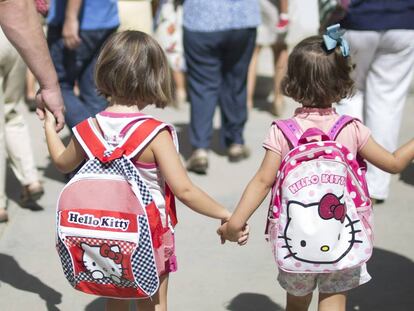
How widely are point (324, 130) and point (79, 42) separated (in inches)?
114

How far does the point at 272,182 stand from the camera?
354 centimetres

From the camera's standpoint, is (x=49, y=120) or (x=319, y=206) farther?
(x=49, y=120)

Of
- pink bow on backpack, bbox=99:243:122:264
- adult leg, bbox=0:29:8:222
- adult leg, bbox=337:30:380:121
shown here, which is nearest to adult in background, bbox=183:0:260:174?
adult leg, bbox=337:30:380:121

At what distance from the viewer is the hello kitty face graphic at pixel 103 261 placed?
11.0 ft

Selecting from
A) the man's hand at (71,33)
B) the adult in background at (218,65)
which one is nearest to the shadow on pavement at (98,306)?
the man's hand at (71,33)

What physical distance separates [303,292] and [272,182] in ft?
1.55

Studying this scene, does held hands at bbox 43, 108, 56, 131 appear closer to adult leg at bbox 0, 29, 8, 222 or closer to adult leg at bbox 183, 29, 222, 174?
adult leg at bbox 0, 29, 8, 222

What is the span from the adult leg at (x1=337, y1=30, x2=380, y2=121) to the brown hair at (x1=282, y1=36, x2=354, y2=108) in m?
1.91

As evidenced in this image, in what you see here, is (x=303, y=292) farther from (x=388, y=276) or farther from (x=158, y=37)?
(x=158, y=37)

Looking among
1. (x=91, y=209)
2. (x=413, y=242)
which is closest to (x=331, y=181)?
(x=91, y=209)

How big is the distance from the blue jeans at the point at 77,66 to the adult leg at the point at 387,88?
1.81m

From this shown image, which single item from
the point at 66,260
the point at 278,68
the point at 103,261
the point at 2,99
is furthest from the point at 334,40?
the point at 278,68

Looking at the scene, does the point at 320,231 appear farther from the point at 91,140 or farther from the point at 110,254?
the point at 91,140

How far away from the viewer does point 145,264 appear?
11.0 ft
